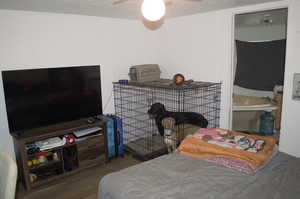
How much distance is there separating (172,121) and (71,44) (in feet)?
5.80

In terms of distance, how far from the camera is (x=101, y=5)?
2633mm

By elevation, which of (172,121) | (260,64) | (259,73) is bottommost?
(172,121)

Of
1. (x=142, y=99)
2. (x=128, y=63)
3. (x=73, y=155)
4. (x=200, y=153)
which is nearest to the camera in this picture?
(x=200, y=153)

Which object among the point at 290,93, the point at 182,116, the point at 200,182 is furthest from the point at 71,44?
the point at 290,93

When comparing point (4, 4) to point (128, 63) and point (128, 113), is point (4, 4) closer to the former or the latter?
point (128, 63)

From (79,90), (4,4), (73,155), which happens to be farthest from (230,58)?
(4,4)

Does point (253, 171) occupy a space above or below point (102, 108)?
below

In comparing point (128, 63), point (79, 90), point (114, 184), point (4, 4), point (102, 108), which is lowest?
point (114, 184)

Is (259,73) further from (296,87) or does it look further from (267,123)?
(296,87)

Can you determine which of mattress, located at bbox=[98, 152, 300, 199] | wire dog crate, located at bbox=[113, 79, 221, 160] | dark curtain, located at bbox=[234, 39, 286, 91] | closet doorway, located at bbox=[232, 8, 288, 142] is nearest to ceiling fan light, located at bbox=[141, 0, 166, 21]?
mattress, located at bbox=[98, 152, 300, 199]

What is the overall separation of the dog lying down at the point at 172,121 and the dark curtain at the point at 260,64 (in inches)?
65.4

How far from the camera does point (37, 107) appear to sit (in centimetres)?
283

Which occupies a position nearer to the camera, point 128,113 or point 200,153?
point 200,153

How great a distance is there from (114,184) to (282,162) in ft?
4.71
